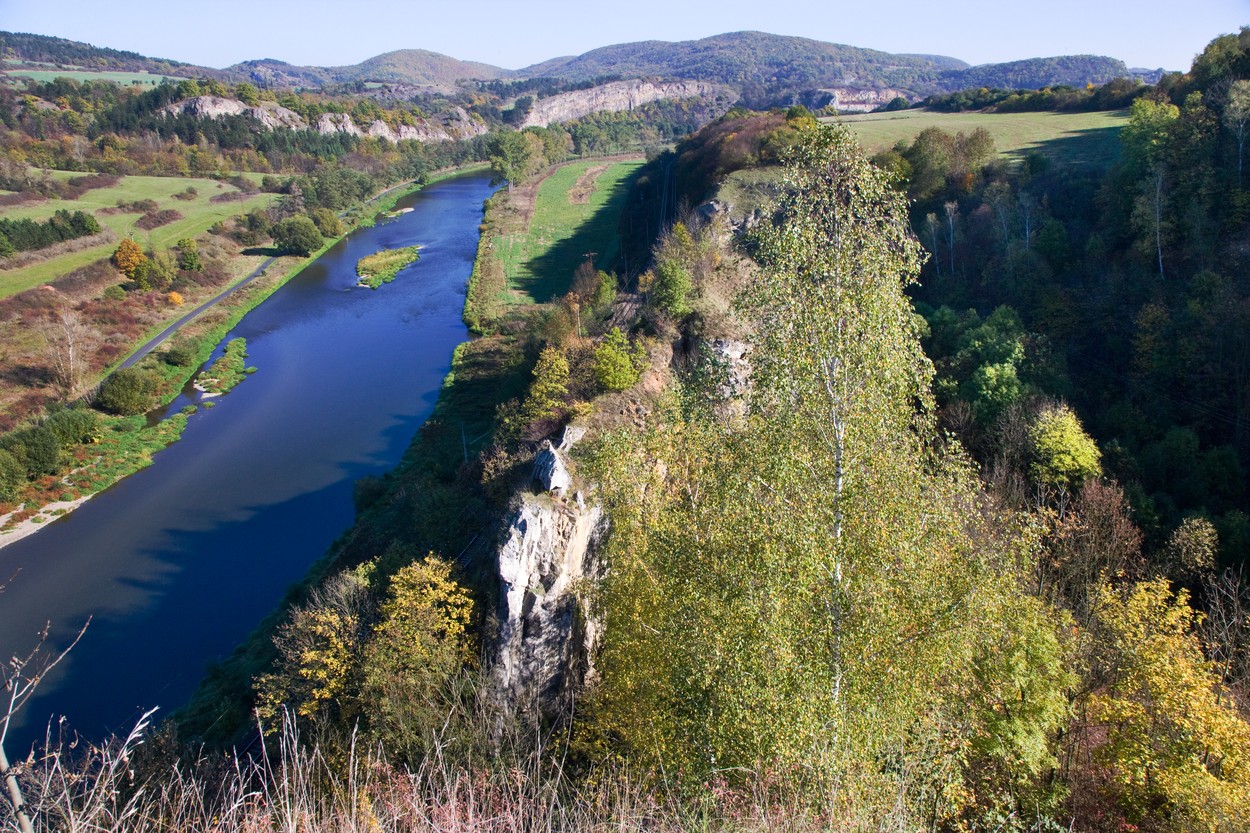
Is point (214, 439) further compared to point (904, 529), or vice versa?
point (214, 439)

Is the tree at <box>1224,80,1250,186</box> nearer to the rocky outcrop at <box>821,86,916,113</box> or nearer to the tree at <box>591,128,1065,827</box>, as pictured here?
the tree at <box>591,128,1065,827</box>

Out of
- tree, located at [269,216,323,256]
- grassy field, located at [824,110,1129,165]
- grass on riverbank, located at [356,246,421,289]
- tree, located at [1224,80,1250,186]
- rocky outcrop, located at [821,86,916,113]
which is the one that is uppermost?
rocky outcrop, located at [821,86,916,113]

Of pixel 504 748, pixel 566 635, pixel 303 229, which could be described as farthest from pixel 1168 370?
pixel 303 229

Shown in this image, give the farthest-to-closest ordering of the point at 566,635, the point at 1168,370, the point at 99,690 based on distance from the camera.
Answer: the point at 1168,370 < the point at 99,690 < the point at 566,635

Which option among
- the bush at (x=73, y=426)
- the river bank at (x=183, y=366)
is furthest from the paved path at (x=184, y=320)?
the bush at (x=73, y=426)

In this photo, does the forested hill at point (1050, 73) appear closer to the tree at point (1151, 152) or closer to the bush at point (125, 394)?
the tree at point (1151, 152)

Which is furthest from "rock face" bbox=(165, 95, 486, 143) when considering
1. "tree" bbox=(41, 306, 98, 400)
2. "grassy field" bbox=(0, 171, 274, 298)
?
"tree" bbox=(41, 306, 98, 400)

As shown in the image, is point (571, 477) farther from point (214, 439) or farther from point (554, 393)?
point (214, 439)
